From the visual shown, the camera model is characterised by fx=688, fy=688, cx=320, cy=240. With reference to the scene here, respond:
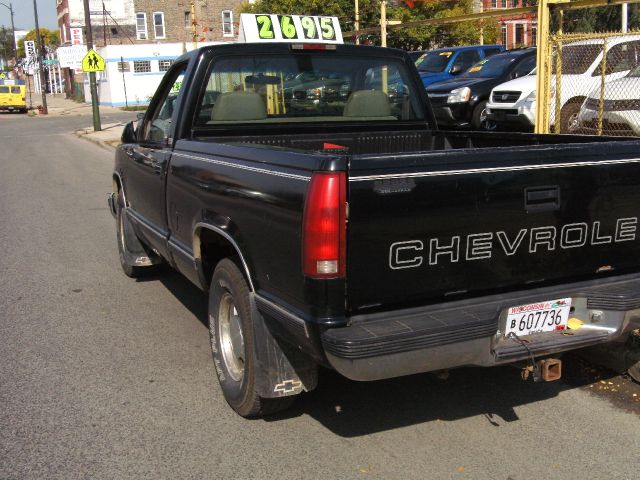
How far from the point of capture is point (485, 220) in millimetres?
3158

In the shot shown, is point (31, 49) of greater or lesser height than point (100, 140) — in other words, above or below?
above

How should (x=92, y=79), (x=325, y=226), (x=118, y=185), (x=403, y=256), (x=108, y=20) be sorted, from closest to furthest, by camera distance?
(x=325, y=226)
(x=403, y=256)
(x=118, y=185)
(x=92, y=79)
(x=108, y=20)

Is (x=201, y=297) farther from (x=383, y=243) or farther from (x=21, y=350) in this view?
(x=383, y=243)

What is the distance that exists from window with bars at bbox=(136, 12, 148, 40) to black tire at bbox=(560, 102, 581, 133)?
53.0m

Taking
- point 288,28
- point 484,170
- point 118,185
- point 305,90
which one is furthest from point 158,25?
point 484,170

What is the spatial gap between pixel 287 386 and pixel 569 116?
26.7ft

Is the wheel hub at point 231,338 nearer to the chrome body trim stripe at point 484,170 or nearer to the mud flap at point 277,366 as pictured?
the mud flap at point 277,366

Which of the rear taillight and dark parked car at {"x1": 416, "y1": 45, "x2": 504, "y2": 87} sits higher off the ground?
dark parked car at {"x1": 416, "y1": 45, "x2": 504, "y2": 87}

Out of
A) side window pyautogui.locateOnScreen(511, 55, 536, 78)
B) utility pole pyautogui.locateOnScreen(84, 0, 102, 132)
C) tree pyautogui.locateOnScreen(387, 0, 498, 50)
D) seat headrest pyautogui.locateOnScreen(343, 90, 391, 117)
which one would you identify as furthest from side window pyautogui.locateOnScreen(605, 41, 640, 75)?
tree pyautogui.locateOnScreen(387, 0, 498, 50)

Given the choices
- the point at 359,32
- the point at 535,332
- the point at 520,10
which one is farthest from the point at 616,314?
the point at 359,32

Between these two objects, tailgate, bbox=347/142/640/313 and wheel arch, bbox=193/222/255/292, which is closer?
tailgate, bbox=347/142/640/313

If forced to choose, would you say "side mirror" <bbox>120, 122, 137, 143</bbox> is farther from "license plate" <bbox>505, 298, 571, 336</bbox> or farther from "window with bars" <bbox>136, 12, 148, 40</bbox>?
"window with bars" <bbox>136, 12, 148, 40</bbox>

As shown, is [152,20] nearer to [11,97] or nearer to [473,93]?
[11,97]

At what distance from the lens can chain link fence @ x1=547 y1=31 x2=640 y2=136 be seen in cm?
812
